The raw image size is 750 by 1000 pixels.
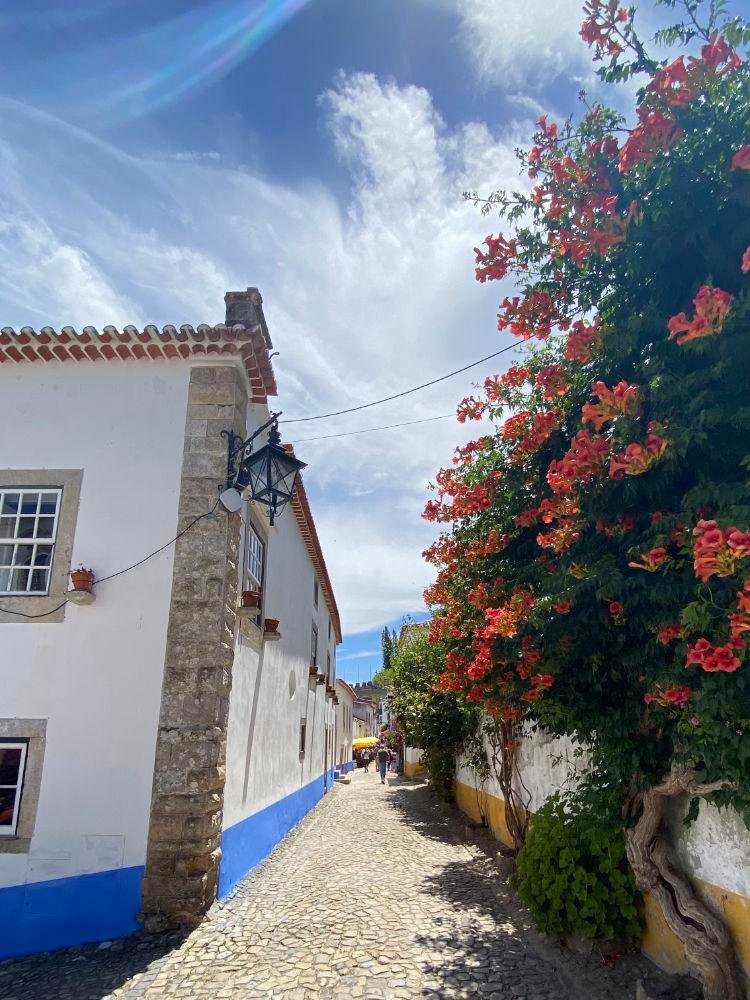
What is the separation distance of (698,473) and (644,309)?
3.75 feet

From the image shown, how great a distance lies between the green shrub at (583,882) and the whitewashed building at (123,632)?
3.09 metres

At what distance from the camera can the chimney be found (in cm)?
817

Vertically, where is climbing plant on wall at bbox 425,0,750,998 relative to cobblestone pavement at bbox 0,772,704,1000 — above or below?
above

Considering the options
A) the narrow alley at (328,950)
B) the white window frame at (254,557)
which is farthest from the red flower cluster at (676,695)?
the white window frame at (254,557)

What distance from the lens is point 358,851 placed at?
33.0ft

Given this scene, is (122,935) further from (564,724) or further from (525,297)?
(525,297)

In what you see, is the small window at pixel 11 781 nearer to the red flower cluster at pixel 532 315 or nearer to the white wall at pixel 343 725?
the red flower cluster at pixel 532 315

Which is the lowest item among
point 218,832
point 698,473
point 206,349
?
point 218,832

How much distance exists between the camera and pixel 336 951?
218 inches

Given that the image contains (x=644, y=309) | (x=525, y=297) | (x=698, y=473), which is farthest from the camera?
(x=525, y=297)

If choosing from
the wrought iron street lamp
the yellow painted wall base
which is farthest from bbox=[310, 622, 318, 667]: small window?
the yellow painted wall base

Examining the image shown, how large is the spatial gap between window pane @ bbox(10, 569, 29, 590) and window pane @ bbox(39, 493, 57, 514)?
0.70m

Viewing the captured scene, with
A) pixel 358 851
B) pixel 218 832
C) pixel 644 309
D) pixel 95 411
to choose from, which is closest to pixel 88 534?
pixel 95 411

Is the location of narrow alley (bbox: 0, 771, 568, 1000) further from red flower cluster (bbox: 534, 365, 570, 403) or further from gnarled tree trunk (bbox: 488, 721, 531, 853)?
red flower cluster (bbox: 534, 365, 570, 403)
